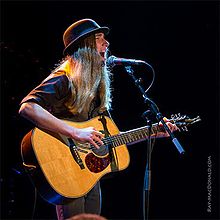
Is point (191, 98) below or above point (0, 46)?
below

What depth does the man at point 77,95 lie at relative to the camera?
3.05m

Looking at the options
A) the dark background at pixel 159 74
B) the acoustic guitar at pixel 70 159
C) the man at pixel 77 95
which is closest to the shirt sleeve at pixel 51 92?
the man at pixel 77 95

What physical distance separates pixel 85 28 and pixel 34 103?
0.84 meters

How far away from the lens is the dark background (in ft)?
18.0

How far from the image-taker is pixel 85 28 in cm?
350

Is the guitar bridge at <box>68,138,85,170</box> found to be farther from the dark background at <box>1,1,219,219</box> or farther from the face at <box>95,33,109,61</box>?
Answer: the dark background at <box>1,1,219,219</box>

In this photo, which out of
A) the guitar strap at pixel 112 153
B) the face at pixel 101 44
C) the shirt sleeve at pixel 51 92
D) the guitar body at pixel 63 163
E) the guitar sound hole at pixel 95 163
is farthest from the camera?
the face at pixel 101 44

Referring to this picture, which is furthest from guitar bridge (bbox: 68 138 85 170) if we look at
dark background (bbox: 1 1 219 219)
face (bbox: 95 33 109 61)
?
dark background (bbox: 1 1 219 219)

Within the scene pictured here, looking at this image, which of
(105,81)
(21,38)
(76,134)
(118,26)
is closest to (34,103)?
(76,134)

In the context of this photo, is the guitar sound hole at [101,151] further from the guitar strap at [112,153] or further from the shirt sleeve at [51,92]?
the shirt sleeve at [51,92]

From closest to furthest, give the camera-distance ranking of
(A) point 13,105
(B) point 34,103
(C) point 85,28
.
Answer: (B) point 34,103 < (C) point 85,28 < (A) point 13,105

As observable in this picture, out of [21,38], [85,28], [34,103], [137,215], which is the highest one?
[21,38]

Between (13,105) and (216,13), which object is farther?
(216,13)

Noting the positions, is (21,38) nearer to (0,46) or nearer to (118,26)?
(0,46)
